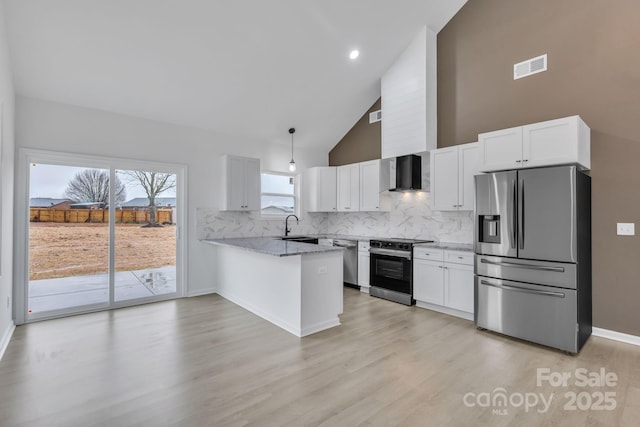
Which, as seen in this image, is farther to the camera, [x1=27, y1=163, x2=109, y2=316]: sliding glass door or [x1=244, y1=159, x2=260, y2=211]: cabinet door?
[x1=244, y1=159, x2=260, y2=211]: cabinet door

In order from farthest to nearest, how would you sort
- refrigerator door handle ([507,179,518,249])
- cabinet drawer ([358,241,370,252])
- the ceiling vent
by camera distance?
1. cabinet drawer ([358,241,370,252])
2. the ceiling vent
3. refrigerator door handle ([507,179,518,249])

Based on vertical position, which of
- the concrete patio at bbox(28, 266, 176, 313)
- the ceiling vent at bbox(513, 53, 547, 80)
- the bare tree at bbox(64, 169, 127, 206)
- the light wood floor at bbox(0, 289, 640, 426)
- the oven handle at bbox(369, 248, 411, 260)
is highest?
the ceiling vent at bbox(513, 53, 547, 80)

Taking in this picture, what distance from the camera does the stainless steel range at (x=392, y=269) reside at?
470 centimetres

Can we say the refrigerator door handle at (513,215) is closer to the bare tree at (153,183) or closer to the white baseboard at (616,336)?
the white baseboard at (616,336)

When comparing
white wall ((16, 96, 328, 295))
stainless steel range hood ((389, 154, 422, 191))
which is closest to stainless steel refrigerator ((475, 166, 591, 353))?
stainless steel range hood ((389, 154, 422, 191))

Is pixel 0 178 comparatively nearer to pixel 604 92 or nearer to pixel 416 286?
pixel 416 286

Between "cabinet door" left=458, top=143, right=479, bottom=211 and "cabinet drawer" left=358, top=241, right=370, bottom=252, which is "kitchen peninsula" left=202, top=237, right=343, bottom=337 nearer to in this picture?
"cabinet drawer" left=358, top=241, right=370, bottom=252

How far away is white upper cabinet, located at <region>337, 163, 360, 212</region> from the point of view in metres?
6.02

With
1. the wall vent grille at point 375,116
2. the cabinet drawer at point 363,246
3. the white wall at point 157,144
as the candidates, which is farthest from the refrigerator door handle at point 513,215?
the white wall at point 157,144

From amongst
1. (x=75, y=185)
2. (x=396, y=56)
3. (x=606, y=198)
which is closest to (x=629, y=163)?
(x=606, y=198)

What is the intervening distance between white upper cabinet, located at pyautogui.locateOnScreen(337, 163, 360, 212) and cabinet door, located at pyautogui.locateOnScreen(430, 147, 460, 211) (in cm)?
161

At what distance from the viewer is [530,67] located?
4.02 metres

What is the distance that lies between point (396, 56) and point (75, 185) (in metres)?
5.16

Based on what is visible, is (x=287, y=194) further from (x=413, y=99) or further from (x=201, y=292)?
(x=413, y=99)
